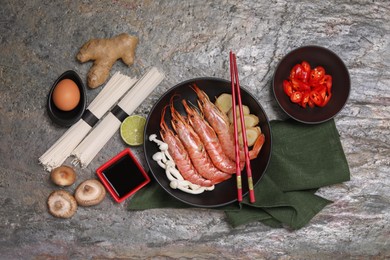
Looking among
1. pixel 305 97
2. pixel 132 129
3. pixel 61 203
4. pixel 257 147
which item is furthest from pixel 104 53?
pixel 305 97

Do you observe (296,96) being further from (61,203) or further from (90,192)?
(61,203)

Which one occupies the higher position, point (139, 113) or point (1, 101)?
point (139, 113)

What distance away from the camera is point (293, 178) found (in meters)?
2.82

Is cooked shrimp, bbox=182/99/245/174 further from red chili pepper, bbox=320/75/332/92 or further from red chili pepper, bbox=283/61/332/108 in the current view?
red chili pepper, bbox=320/75/332/92

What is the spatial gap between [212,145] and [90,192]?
0.69 metres

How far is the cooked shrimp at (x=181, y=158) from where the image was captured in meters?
2.75

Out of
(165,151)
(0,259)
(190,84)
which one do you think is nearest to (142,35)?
(190,84)

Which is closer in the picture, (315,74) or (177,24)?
(315,74)

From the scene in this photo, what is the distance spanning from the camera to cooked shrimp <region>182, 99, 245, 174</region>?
9.07 ft

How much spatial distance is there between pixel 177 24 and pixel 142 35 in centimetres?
20

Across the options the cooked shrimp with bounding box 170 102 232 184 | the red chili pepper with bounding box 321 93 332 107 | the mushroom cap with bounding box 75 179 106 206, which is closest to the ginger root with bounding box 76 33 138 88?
the cooked shrimp with bounding box 170 102 232 184

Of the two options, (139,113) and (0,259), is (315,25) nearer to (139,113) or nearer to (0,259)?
(139,113)

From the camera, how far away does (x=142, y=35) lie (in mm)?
2928

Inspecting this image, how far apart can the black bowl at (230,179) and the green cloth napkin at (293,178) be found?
80 mm
